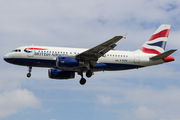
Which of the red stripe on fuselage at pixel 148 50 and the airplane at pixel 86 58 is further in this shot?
the red stripe on fuselage at pixel 148 50

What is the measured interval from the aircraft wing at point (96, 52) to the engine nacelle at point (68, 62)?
66 centimetres

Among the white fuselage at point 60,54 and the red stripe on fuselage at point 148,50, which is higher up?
the red stripe on fuselage at point 148,50

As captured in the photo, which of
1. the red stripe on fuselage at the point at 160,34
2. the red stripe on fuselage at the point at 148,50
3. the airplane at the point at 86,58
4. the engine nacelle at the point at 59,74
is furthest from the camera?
the red stripe on fuselage at the point at 160,34

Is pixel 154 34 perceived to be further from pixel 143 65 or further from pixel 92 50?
pixel 92 50

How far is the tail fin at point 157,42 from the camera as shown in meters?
39.1

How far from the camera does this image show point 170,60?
36.7 m

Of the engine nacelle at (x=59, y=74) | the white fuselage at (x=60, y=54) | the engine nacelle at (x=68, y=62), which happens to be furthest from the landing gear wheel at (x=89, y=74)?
the engine nacelle at (x=59, y=74)

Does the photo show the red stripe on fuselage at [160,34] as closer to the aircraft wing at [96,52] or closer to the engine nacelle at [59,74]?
the aircraft wing at [96,52]

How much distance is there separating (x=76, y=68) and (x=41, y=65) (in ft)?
15.0

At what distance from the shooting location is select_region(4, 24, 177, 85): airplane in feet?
108

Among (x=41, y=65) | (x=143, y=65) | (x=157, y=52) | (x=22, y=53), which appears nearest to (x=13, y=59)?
(x=22, y=53)

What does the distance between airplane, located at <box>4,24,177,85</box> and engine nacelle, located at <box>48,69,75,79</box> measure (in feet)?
0.47

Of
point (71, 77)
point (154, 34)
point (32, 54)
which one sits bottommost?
point (71, 77)

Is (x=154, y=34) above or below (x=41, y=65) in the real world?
above
